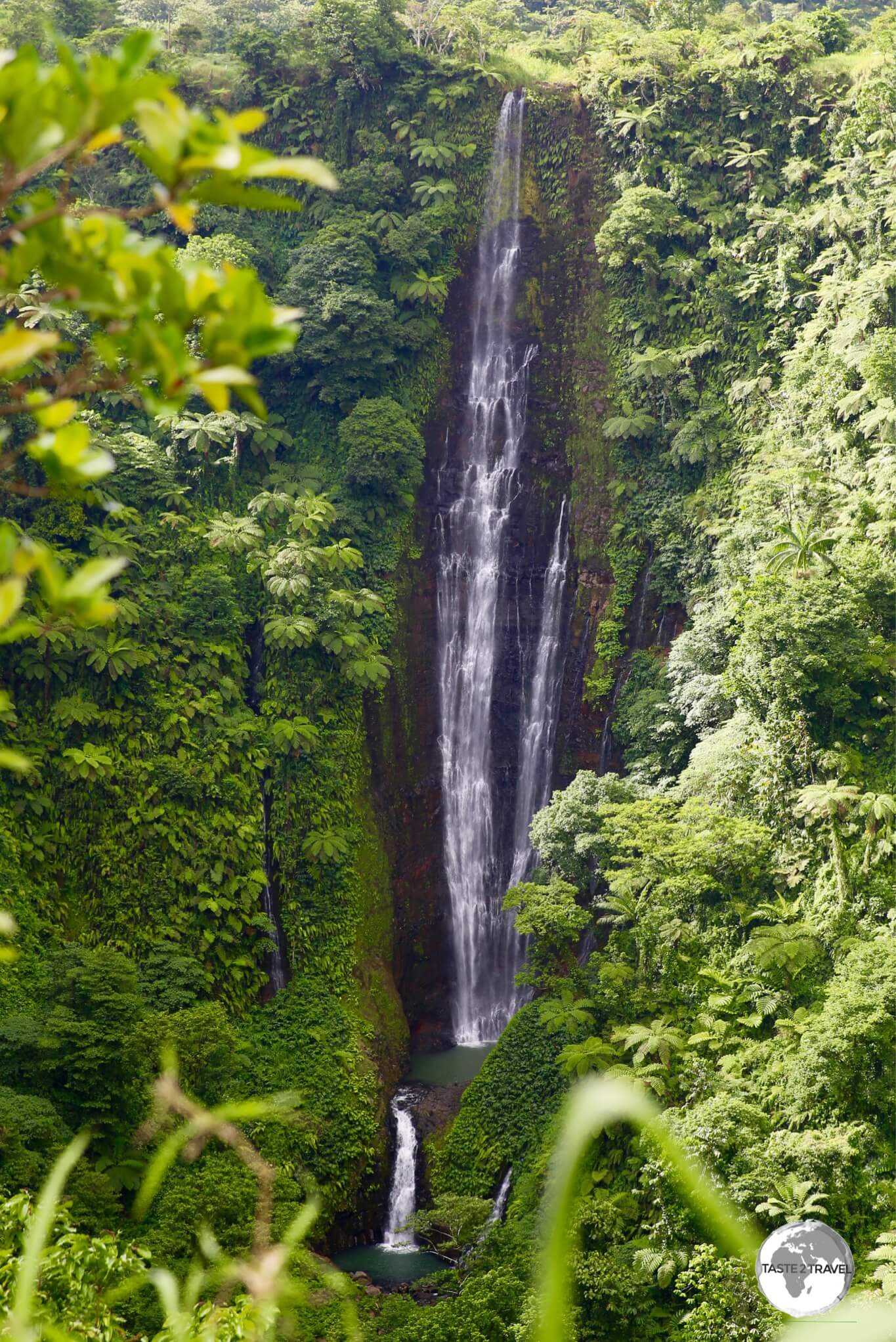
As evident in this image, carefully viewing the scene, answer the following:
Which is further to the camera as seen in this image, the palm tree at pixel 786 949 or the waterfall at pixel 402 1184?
the waterfall at pixel 402 1184

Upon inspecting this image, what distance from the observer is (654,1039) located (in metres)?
12.3

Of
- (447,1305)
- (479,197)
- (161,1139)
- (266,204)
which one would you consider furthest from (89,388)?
(479,197)

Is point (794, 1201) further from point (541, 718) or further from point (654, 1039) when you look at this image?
point (541, 718)

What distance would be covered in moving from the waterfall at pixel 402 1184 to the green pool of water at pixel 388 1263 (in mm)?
157

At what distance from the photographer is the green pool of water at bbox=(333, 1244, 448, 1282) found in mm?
13414

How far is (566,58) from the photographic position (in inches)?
974

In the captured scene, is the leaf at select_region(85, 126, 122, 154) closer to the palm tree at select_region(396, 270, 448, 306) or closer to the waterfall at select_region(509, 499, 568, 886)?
the waterfall at select_region(509, 499, 568, 886)

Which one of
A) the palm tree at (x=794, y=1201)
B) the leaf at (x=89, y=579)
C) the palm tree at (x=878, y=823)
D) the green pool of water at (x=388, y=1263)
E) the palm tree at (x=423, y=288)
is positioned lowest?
the green pool of water at (x=388, y=1263)

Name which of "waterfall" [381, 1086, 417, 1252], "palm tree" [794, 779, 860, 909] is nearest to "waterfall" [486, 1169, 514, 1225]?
"waterfall" [381, 1086, 417, 1252]

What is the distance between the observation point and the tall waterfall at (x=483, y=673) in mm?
19391

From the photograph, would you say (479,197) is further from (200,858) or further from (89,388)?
(89,388)

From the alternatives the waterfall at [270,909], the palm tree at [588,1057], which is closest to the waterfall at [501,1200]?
the palm tree at [588,1057]

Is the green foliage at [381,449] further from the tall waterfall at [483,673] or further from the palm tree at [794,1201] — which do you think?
the palm tree at [794,1201]

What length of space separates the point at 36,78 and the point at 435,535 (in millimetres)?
19037
